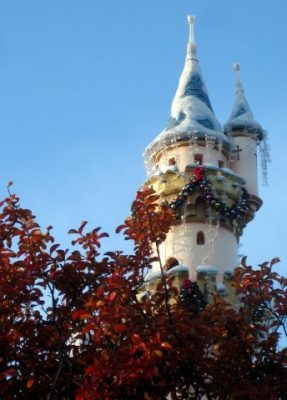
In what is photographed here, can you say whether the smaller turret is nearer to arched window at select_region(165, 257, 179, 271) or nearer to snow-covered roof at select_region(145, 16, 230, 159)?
snow-covered roof at select_region(145, 16, 230, 159)

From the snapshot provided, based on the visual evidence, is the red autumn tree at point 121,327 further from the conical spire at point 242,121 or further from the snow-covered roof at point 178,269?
the conical spire at point 242,121

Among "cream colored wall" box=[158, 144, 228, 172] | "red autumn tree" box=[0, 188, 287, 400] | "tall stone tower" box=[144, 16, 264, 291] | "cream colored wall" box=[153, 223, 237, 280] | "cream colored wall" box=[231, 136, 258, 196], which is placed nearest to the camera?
"red autumn tree" box=[0, 188, 287, 400]

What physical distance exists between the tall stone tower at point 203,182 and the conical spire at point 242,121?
0.10 ft

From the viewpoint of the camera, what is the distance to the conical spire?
2345cm

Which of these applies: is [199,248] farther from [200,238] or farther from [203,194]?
[203,194]

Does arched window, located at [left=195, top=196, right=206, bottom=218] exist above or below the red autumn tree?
above

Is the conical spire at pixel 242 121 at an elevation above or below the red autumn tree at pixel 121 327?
above

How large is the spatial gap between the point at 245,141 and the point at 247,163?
71 cm

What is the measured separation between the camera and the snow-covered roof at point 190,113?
22.3 meters

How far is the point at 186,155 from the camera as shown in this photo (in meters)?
22.0

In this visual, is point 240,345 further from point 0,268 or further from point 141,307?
point 0,268

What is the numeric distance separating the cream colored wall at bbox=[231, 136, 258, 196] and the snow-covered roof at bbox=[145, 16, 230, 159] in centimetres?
59

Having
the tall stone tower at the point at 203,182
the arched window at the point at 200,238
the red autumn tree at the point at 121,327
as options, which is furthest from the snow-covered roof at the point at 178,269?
the red autumn tree at the point at 121,327

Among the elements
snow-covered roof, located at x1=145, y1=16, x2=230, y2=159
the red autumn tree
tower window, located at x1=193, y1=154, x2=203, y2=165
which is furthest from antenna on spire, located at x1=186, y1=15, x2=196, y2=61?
the red autumn tree
